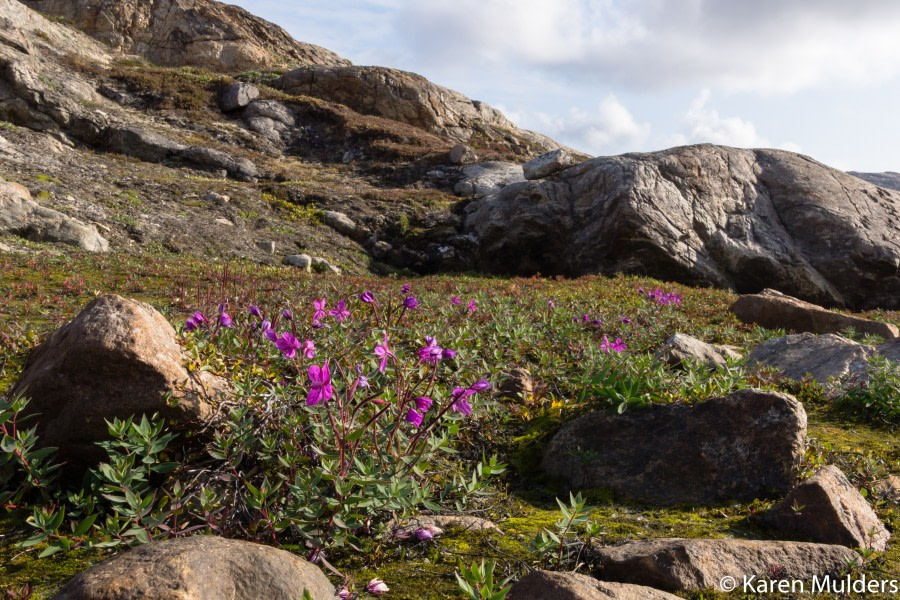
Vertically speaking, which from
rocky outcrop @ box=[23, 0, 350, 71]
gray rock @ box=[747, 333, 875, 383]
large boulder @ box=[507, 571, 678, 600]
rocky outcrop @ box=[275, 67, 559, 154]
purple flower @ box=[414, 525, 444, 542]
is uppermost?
rocky outcrop @ box=[23, 0, 350, 71]

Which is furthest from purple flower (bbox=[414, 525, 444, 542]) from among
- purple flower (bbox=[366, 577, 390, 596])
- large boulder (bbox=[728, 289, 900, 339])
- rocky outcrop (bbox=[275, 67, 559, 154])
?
rocky outcrop (bbox=[275, 67, 559, 154])

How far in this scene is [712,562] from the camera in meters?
2.84

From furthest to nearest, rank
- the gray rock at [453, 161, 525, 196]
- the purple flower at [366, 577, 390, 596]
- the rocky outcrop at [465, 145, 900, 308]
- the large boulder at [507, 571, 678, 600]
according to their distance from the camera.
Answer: the gray rock at [453, 161, 525, 196], the rocky outcrop at [465, 145, 900, 308], the purple flower at [366, 577, 390, 596], the large boulder at [507, 571, 678, 600]

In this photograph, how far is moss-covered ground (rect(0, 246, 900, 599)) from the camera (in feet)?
9.27

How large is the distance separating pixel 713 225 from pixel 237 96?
3243 centimetres

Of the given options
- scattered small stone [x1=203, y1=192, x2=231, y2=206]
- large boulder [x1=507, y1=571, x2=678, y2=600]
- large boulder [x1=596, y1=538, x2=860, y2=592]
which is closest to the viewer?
large boulder [x1=507, y1=571, x2=678, y2=600]

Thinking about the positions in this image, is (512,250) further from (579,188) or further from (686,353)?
(686,353)

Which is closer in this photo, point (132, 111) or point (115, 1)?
point (132, 111)

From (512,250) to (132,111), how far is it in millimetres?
26445

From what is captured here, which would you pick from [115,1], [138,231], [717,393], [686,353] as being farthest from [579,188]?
[115,1]

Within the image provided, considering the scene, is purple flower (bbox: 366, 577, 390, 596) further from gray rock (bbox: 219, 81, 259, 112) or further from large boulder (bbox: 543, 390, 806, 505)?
gray rock (bbox: 219, 81, 259, 112)

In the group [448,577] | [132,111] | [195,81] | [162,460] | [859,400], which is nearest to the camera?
[448,577]

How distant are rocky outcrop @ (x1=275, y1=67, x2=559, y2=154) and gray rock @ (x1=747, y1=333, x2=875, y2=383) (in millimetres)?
44531

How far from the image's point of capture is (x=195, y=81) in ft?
138
